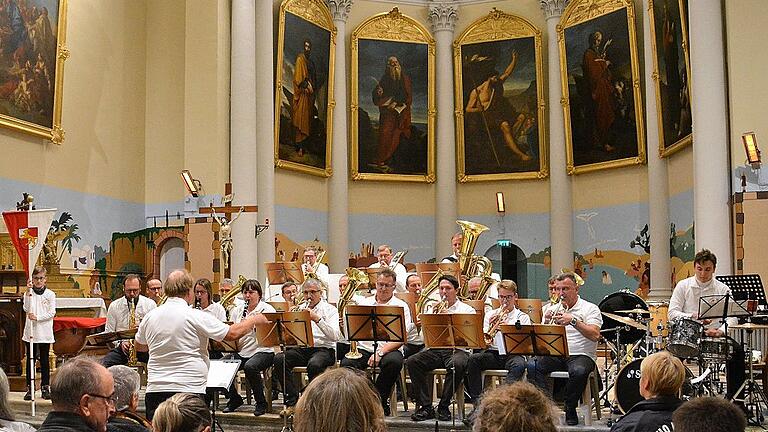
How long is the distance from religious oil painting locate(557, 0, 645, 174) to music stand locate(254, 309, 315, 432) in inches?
467

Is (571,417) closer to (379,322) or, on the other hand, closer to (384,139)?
(379,322)

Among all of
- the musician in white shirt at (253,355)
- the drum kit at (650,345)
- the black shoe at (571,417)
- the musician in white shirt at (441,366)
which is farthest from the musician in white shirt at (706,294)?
the musician in white shirt at (253,355)

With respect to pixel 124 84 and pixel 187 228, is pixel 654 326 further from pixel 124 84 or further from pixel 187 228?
pixel 124 84

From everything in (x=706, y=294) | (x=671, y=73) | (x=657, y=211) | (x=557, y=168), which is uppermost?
(x=671, y=73)

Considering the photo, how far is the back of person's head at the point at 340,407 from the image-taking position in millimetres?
2916

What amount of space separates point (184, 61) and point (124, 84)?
1.28 meters

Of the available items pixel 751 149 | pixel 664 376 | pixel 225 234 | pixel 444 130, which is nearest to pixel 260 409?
pixel 225 234

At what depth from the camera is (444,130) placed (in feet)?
72.0

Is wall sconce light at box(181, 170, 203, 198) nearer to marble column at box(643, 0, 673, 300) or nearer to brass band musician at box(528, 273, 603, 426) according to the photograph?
brass band musician at box(528, 273, 603, 426)

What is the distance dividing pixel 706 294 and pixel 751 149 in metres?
4.65

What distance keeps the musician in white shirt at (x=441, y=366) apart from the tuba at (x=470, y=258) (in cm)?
201

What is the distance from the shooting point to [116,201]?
681 inches

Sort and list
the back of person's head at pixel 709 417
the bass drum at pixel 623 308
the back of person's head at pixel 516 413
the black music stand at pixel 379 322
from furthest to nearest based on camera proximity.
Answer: the bass drum at pixel 623 308 → the black music stand at pixel 379 322 → the back of person's head at pixel 709 417 → the back of person's head at pixel 516 413

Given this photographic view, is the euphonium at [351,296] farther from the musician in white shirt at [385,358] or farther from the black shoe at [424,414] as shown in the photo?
the black shoe at [424,414]
